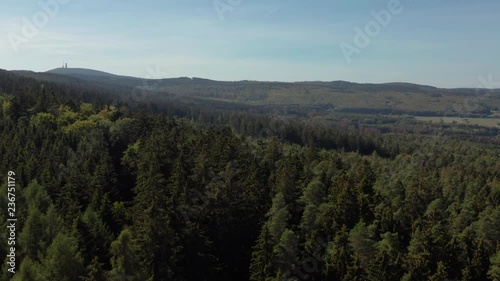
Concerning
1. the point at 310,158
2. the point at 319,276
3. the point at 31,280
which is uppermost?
the point at 310,158

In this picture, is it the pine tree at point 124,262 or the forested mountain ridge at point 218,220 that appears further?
the forested mountain ridge at point 218,220

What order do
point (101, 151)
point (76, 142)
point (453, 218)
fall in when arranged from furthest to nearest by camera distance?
point (76, 142)
point (101, 151)
point (453, 218)

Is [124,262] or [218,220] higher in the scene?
[124,262]

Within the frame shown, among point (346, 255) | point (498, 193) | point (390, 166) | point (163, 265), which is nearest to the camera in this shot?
point (163, 265)

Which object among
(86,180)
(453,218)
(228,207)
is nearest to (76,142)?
(86,180)

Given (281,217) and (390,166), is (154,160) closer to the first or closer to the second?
→ (281,217)

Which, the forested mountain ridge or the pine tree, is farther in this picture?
the forested mountain ridge

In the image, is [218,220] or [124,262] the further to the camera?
[218,220]

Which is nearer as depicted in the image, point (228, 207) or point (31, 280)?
point (31, 280)

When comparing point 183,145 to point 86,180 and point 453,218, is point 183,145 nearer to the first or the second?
point 86,180

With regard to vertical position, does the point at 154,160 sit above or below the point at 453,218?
above
